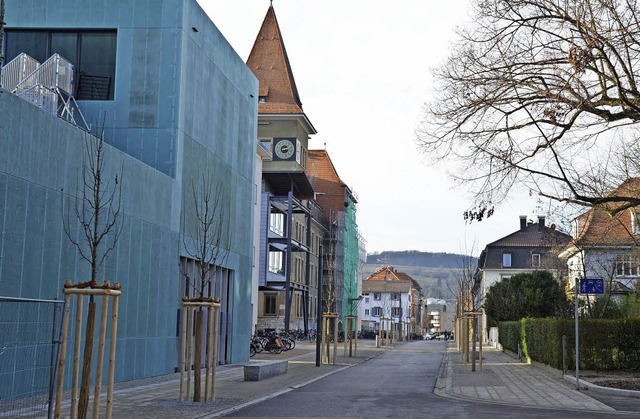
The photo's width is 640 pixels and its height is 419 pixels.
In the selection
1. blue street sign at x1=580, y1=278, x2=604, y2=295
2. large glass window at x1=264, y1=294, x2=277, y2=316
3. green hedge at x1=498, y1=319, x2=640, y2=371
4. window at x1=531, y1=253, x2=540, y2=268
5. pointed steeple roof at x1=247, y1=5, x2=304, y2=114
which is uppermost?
pointed steeple roof at x1=247, y1=5, x2=304, y2=114

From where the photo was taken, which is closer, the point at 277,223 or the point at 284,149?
the point at 277,223

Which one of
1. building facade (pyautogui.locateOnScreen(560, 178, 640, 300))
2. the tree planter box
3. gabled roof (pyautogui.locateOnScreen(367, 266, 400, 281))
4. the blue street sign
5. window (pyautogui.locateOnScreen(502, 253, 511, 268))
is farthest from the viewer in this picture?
gabled roof (pyautogui.locateOnScreen(367, 266, 400, 281))

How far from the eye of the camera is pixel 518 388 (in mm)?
22609

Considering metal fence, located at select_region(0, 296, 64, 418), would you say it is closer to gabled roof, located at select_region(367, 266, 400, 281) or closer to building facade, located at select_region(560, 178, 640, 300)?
building facade, located at select_region(560, 178, 640, 300)

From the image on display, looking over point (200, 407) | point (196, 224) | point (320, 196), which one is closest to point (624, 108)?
point (200, 407)

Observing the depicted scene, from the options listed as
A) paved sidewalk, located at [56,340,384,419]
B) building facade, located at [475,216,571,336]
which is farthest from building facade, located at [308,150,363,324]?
paved sidewalk, located at [56,340,384,419]

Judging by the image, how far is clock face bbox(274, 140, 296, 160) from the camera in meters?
70.7

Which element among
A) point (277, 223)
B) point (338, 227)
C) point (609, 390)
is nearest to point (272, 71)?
point (277, 223)

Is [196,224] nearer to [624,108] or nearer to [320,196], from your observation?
[624,108]

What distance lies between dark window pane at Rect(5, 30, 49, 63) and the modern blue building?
30mm

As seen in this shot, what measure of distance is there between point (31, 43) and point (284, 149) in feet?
146

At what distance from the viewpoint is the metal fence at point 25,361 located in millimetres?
11961

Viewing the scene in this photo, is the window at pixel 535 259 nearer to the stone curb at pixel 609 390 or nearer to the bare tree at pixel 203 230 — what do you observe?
the bare tree at pixel 203 230

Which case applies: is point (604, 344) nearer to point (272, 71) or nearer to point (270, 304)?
point (270, 304)
